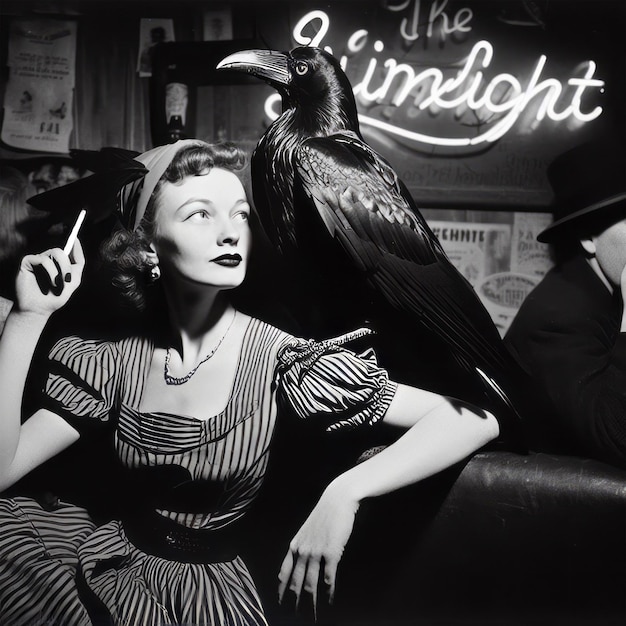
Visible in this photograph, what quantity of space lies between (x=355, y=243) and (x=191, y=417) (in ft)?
2.06

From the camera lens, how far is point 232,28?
1843 millimetres

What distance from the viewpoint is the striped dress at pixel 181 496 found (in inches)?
63.1

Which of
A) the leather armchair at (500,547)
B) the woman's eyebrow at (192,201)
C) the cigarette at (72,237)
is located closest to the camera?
the leather armchair at (500,547)

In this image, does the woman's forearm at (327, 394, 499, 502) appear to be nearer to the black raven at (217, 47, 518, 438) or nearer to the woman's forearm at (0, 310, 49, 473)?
the black raven at (217, 47, 518, 438)

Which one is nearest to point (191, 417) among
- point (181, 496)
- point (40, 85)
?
point (181, 496)

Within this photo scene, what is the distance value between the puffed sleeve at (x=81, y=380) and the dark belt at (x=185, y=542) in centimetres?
32

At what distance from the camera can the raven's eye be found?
1.68m

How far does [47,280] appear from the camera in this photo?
1702 millimetres

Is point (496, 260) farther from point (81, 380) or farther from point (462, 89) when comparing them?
point (81, 380)

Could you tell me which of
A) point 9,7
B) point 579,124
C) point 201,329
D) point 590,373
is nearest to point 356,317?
point 201,329

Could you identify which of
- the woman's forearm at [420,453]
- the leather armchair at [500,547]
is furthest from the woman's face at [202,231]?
the leather armchair at [500,547]

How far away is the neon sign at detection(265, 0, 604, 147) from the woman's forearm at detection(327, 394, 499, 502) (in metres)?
0.82

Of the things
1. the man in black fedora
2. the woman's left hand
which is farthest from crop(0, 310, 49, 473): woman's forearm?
the man in black fedora

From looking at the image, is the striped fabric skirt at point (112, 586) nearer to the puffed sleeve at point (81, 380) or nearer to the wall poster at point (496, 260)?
the puffed sleeve at point (81, 380)
